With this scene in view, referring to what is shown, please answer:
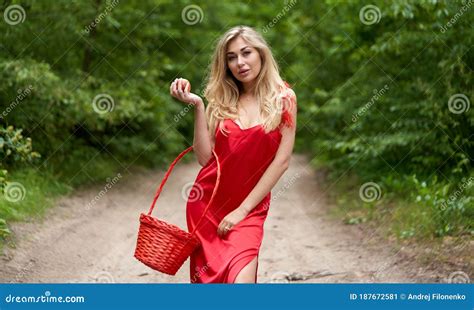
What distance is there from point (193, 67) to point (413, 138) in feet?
32.1

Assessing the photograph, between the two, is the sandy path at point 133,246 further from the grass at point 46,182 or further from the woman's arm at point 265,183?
the woman's arm at point 265,183

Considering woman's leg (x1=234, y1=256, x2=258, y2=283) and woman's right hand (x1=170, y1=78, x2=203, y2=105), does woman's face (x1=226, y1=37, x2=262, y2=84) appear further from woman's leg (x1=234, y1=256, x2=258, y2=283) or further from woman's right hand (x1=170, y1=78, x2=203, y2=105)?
woman's leg (x1=234, y1=256, x2=258, y2=283)

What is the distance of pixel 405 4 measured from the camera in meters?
6.90

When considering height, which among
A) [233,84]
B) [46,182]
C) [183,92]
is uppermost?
[233,84]

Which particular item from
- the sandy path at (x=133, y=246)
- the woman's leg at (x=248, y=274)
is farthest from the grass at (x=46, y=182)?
the woman's leg at (x=248, y=274)

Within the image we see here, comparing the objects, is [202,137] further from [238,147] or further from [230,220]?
[230,220]

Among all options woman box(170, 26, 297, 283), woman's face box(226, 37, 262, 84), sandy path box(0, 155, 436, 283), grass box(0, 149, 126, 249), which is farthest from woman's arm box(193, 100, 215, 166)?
sandy path box(0, 155, 436, 283)

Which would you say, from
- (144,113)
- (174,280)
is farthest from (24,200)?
(144,113)

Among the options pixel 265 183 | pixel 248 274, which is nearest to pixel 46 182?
pixel 265 183

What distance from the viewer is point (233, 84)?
132 inches

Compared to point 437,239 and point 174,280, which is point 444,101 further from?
point 174,280

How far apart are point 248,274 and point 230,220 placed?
12.2 inches

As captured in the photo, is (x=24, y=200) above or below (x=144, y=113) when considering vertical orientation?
below

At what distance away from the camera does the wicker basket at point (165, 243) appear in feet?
9.93
